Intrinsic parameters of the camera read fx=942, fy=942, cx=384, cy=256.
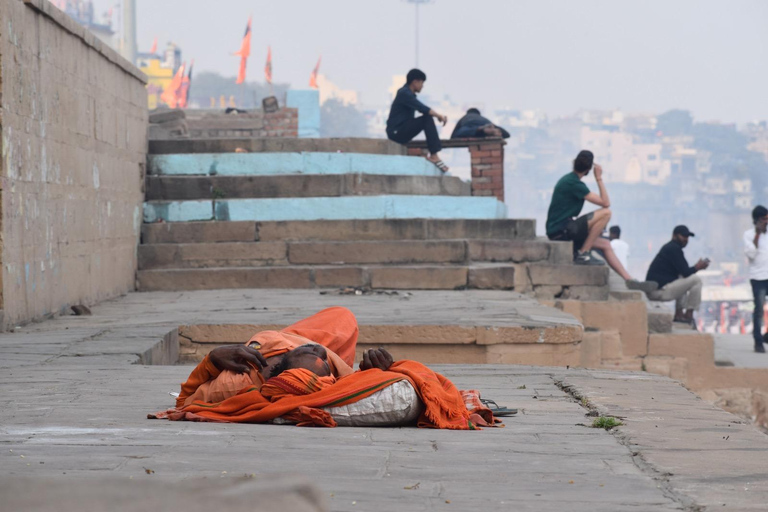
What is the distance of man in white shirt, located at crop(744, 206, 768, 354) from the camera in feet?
38.2

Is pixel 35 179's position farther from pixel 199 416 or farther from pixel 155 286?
pixel 199 416

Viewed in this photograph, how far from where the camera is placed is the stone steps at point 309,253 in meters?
10.6

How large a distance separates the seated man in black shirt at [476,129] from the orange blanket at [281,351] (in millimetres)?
8116

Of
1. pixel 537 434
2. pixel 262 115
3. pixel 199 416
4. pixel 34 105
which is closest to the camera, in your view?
pixel 537 434

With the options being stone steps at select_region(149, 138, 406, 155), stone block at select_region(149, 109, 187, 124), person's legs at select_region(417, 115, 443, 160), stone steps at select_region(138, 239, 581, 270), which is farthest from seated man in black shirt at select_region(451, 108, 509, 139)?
stone block at select_region(149, 109, 187, 124)

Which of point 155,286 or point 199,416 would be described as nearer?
point 199,416

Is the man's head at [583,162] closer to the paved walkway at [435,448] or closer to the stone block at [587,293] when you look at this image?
the stone block at [587,293]

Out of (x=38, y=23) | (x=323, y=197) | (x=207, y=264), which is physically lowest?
(x=207, y=264)

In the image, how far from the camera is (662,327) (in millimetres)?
10859

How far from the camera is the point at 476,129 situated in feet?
42.9

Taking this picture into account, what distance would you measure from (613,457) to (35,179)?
18.7 feet

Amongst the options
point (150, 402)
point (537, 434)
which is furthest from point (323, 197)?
point (537, 434)

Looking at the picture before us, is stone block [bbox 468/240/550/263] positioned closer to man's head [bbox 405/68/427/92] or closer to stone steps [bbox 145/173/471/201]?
stone steps [bbox 145/173/471/201]

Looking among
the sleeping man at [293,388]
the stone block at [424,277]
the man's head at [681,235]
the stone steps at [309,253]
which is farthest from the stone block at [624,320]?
the sleeping man at [293,388]
